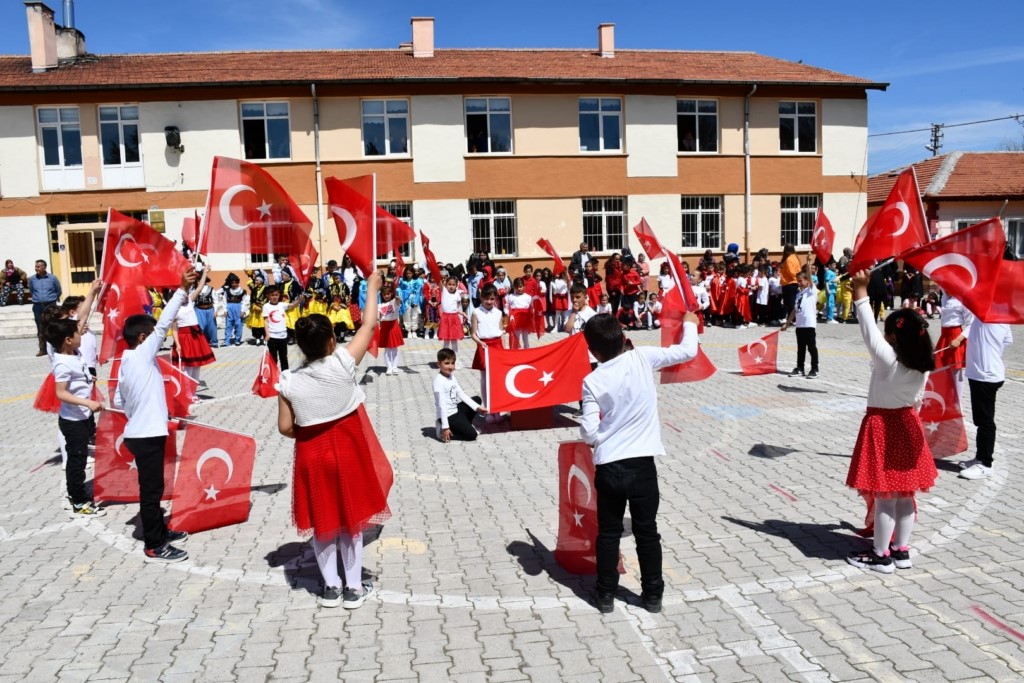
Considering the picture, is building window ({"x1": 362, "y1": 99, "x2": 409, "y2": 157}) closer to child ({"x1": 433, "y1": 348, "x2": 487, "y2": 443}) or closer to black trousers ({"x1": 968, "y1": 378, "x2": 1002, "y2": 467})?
child ({"x1": 433, "y1": 348, "x2": 487, "y2": 443})

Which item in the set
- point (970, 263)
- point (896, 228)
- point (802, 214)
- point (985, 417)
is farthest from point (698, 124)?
point (970, 263)

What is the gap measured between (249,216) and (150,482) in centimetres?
233

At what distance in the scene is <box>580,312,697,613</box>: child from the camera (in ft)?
15.6

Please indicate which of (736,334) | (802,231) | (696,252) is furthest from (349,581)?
(802,231)

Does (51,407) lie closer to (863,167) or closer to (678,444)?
(678,444)

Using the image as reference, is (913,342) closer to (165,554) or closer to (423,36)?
(165,554)

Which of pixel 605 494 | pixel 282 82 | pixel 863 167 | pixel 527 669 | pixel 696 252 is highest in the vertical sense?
pixel 282 82

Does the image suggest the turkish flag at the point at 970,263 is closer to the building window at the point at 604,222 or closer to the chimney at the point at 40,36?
the building window at the point at 604,222

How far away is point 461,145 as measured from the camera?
2747cm

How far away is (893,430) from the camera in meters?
5.40

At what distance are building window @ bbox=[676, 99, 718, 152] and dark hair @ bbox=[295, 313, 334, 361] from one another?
85.5 feet

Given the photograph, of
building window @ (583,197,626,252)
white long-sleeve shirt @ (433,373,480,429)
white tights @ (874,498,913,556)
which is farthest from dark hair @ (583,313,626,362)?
building window @ (583,197,626,252)

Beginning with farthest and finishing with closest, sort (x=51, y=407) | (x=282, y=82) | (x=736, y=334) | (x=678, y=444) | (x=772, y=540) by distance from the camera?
(x=282, y=82), (x=736, y=334), (x=678, y=444), (x=51, y=407), (x=772, y=540)

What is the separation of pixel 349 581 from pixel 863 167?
29.7 meters
